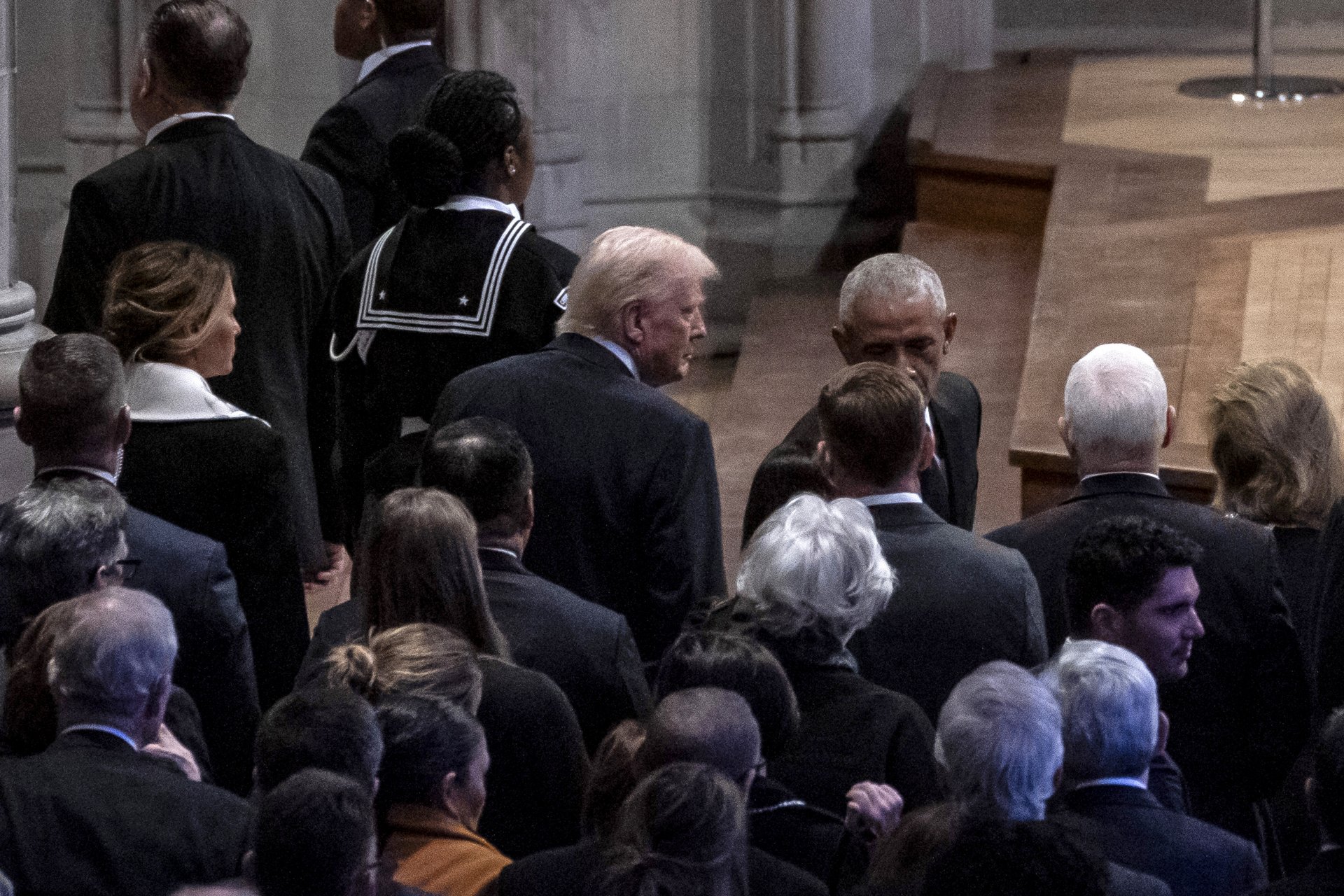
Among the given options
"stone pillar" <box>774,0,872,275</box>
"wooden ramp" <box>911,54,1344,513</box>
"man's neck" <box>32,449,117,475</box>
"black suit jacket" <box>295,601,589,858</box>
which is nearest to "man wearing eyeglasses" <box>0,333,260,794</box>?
"man's neck" <box>32,449,117,475</box>

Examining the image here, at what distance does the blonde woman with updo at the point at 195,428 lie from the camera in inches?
140

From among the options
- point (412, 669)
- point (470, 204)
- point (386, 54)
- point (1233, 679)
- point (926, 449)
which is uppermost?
point (386, 54)

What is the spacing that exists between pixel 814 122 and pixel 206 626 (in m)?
5.90

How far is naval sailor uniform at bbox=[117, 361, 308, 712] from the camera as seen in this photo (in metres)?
3.56

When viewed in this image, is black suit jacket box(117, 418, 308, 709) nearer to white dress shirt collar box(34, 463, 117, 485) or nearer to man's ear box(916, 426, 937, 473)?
white dress shirt collar box(34, 463, 117, 485)

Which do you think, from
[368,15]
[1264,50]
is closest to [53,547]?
[368,15]

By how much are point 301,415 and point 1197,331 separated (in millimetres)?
2768

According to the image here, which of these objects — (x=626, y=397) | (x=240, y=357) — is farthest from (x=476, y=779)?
(x=240, y=357)

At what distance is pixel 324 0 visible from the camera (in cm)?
763

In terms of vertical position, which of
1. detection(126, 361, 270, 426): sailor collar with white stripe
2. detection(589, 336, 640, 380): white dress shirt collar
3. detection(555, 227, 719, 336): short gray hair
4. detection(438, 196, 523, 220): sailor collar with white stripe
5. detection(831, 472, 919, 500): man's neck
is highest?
detection(438, 196, 523, 220): sailor collar with white stripe

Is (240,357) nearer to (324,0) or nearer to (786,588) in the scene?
(786,588)

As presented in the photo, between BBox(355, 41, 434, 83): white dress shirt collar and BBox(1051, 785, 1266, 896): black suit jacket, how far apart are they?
3.20 meters

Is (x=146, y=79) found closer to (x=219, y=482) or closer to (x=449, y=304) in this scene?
(x=449, y=304)

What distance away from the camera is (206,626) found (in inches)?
127
